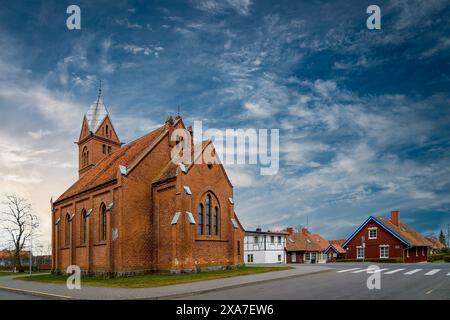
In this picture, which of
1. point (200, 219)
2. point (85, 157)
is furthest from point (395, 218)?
point (85, 157)

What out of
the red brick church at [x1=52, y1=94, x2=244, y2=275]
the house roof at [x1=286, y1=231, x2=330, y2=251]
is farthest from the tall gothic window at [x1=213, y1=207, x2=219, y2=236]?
the house roof at [x1=286, y1=231, x2=330, y2=251]

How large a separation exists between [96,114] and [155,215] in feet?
66.9

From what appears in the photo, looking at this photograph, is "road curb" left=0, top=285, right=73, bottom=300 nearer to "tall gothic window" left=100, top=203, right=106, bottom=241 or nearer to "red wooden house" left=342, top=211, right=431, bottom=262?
"tall gothic window" left=100, top=203, right=106, bottom=241

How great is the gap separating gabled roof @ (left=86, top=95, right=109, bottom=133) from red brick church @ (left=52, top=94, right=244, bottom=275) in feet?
34.8

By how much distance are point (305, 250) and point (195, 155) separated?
137 ft

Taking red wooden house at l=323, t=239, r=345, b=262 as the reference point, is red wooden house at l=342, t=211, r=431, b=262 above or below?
above

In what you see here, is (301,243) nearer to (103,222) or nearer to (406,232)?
(406,232)

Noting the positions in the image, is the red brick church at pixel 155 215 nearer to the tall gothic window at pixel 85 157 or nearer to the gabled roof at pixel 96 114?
the tall gothic window at pixel 85 157

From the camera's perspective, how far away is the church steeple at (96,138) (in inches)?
1785

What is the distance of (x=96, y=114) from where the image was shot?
4647cm

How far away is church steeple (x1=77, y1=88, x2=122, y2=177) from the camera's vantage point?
149ft
